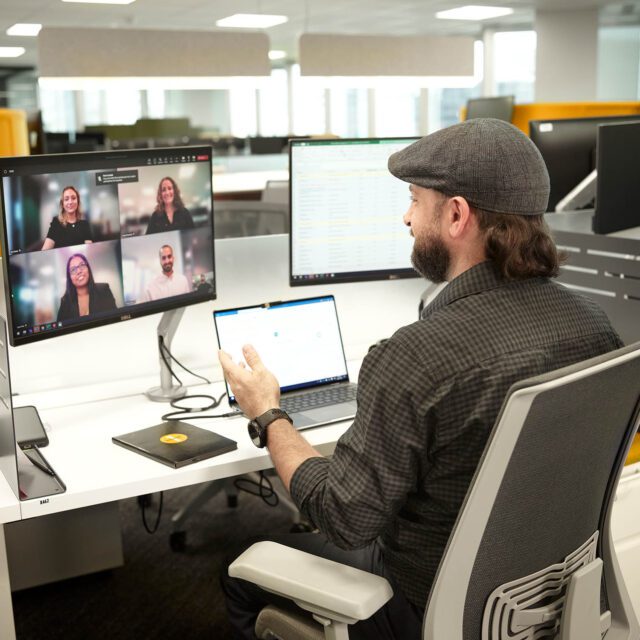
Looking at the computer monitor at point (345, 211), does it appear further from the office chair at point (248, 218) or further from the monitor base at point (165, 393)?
the office chair at point (248, 218)

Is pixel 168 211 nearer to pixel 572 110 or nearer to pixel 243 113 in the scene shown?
pixel 572 110

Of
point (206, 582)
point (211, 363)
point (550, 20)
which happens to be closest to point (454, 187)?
point (211, 363)

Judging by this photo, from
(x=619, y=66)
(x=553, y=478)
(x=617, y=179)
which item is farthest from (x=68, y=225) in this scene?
(x=619, y=66)

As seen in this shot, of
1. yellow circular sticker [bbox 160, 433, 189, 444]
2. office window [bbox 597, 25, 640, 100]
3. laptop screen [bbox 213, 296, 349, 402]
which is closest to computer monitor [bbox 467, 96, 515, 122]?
laptop screen [bbox 213, 296, 349, 402]

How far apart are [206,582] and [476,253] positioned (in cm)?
151

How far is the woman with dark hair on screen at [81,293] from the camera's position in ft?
5.48

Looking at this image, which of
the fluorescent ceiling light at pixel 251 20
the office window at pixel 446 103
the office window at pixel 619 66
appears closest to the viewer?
the fluorescent ceiling light at pixel 251 20

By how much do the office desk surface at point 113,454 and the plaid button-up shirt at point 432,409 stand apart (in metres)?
0.31

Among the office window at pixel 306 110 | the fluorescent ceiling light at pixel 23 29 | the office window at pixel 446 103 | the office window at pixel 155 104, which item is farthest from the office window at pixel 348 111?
the fluorescent ceiling light at pixel 23 29

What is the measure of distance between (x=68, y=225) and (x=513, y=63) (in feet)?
36.7

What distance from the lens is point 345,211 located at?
2.08 m

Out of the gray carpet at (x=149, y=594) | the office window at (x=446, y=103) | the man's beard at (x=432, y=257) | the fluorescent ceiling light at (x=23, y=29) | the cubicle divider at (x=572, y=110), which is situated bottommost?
the gray carpet at (x=149, y=594)

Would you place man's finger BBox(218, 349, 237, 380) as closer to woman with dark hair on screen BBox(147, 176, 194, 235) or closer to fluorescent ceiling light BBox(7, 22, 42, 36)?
woman with dark hair on screen BBox(147, 176, 194, 235)

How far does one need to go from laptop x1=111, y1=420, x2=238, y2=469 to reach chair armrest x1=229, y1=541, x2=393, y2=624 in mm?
306
